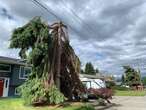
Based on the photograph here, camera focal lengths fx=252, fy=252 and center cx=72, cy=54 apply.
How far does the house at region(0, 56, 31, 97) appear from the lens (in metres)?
35.3

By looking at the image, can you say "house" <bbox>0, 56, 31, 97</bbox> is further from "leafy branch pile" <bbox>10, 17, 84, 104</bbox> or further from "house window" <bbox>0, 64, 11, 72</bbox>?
"leafy branch pile" <bbox>10, 17, 84, 104</bbox>

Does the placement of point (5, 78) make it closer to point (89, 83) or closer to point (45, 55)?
point (89, 83)

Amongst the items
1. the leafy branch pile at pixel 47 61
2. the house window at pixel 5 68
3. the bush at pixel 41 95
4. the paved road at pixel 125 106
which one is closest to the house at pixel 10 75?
the house window at pixel 5 68

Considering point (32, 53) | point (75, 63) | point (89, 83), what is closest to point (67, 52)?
point (75, 63)

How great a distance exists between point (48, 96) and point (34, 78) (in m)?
2.46

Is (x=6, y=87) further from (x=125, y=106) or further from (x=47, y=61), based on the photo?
(x=125, y=106)

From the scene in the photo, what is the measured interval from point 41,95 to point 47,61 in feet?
10.0

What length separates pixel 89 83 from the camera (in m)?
36.8

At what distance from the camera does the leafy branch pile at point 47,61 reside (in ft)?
67.4

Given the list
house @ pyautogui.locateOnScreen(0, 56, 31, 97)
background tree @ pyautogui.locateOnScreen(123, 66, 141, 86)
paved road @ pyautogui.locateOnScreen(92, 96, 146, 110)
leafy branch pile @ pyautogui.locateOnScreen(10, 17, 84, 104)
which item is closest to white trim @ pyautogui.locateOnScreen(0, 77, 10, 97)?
house @ pyautogui.locateOnScreen(0, 56, 31, 97)

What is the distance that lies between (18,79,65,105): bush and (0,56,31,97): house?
1414 centimetres

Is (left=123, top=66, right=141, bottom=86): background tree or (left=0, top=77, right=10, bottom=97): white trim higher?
(left=123, top=66, right=141, bottom=86): background tree

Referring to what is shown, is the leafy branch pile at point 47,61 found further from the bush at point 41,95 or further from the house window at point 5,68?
the house window at point 5,68

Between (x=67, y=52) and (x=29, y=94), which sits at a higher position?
(x=67, y=52)
